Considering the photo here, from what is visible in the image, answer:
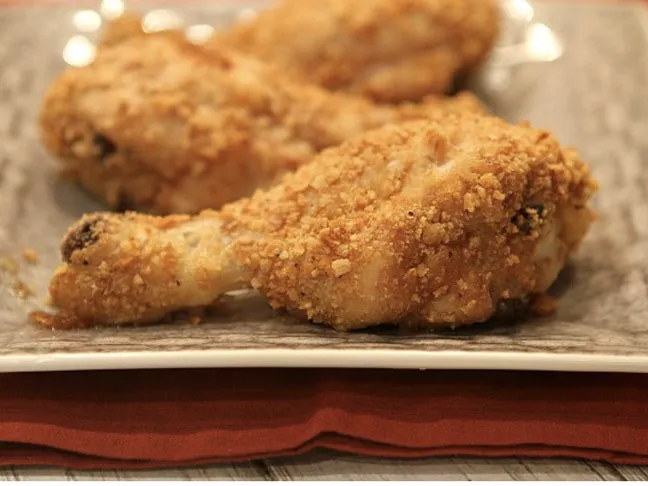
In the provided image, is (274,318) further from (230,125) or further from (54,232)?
(54,232)

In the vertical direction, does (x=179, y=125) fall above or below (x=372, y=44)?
below

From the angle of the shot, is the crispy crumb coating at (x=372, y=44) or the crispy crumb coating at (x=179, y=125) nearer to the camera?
the crispy crumb coating at (x=179, y=125)

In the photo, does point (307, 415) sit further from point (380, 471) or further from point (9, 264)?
point (9, 264)

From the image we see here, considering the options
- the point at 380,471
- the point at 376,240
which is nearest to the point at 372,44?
the point at 376,240

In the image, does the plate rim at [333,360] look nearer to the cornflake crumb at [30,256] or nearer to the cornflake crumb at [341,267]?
the cornflake crumb at [341,267]

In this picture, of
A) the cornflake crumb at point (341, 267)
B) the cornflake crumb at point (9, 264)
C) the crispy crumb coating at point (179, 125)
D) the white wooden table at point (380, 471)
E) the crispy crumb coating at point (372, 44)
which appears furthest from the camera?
the crispy crumb coating at point (372, 44)

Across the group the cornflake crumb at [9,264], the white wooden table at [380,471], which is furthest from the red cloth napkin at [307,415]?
the cornflake crumb at [9,264]
